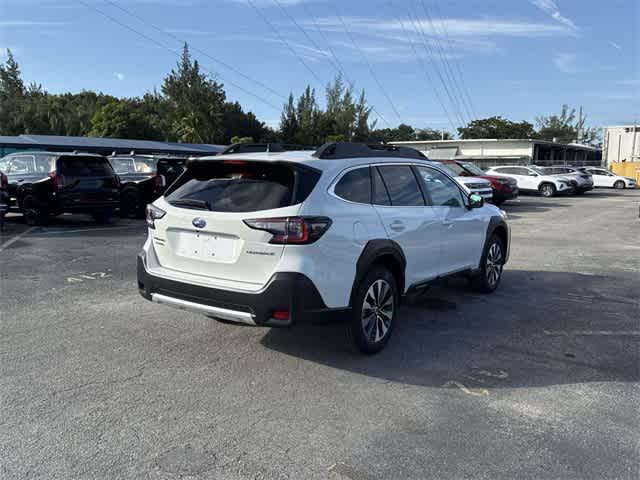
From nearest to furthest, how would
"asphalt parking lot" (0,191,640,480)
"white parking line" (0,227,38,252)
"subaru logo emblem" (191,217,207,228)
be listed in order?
"asphalt parking lot" (0,191,640,480)
"subaru logo emblem" (191,217,207,228)
"white parking line" (0,227,38,252)

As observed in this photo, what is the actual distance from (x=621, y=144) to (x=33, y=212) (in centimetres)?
5025

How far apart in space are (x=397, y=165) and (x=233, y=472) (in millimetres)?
3353

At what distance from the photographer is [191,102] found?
→ 57.9 metres

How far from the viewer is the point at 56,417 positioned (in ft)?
11.6

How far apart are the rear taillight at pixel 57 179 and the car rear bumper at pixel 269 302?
9393 mm

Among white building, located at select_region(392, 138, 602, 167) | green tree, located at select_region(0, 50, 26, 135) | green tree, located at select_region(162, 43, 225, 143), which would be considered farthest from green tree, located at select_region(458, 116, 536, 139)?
green tree, located at select_region(0, 50, 26, 135)

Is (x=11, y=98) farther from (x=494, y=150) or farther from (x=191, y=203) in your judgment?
(x=191, y=203)

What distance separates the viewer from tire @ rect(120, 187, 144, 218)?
1498cm

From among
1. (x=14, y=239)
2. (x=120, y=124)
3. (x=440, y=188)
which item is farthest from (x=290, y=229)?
(x=120, y=124)

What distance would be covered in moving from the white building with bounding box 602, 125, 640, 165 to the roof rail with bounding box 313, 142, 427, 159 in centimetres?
4968

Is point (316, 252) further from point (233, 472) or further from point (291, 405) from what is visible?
point (233, 472)

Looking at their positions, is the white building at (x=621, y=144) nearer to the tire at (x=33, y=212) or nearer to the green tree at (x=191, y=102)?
the green tree at (x=191, y=102)

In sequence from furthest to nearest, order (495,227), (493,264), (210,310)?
(493,264)
(495,227)
(210,310)

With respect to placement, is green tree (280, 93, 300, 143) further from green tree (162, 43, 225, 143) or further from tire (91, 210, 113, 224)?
tire (91, 210, 113, 224)
